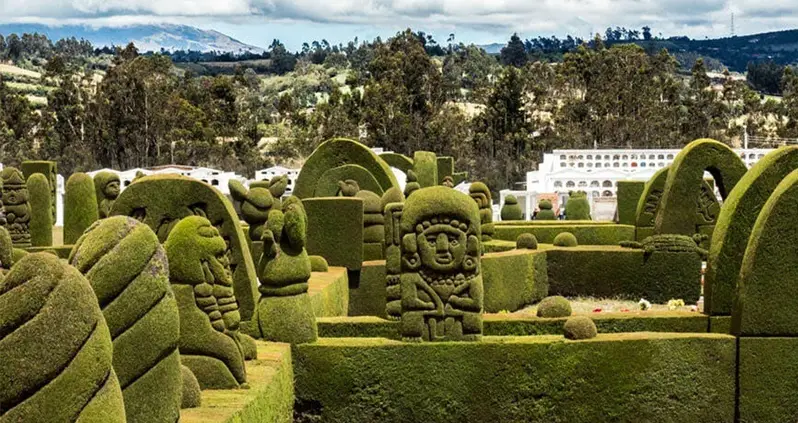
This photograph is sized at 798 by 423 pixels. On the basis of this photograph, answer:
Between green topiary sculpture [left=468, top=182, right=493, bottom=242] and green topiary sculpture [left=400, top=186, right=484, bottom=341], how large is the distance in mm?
15262

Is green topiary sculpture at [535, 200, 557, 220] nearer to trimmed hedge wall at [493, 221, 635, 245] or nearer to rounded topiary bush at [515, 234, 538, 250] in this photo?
trimmed hedge wall at [493, 221, 635, 245]

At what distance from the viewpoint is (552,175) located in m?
62.2

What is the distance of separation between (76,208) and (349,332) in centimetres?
1703

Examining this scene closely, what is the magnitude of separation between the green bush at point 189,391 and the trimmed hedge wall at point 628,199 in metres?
30.2

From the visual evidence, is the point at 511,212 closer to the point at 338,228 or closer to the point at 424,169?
the point at 424,169

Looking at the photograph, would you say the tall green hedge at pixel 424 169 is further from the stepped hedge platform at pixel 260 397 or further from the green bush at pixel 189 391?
the green bush at pixel 189 391

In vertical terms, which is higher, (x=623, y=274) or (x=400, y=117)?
(x=400, y=117)

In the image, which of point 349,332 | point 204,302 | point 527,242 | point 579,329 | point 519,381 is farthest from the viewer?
point 527,242

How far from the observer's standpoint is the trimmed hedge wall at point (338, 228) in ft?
93.5

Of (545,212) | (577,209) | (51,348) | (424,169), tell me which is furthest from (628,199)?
(51,348)

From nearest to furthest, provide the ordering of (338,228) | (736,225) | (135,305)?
(135,305) < (736,225) < (338,228)

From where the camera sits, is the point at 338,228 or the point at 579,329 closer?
the point at 579,329

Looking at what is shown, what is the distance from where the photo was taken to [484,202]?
34.1m

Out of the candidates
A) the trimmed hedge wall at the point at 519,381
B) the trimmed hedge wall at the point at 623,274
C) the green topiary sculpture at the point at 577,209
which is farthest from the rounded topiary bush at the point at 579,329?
the green topiary sculpture at the point at 577,209
